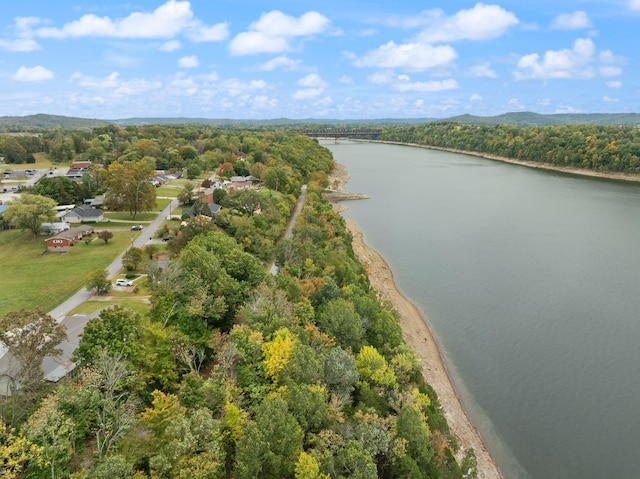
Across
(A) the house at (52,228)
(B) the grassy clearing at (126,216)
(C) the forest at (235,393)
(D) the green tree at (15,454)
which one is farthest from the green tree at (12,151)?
(D) the green tree at (15,454)

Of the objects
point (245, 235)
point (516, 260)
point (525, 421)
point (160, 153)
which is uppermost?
point (160, 153)

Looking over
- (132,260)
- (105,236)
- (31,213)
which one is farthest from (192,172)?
(132,260)

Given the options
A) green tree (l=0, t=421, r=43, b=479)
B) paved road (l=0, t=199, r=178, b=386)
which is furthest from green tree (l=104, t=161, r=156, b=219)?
green tree (l=0, t=421, r=43, b=479)

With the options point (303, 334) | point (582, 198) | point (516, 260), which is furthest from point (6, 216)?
point (582, 198)

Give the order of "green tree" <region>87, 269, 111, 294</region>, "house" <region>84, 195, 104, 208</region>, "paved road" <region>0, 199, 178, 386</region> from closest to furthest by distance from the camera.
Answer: "paved road" <region>0, 199, 178, 386</region> < "green tree" <region>87, 269, 111, 294</region> < "house" <region>84, 195, 104, 208</region>

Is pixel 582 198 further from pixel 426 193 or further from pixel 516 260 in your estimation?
pixel 516 260

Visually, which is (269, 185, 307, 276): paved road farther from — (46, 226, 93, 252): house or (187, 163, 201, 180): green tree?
(187, 163, 201, 180): green tree
